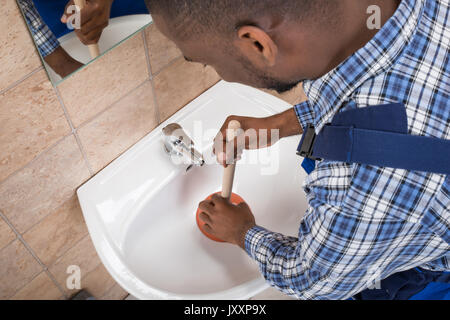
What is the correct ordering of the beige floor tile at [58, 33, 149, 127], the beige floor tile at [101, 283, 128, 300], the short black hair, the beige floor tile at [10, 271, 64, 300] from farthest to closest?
the beige floor tile at [101, 283, 128, 300]
the beige floor tile at [10, 271, 64, 300]
the beige floor tile at [58, 33, 149, 127]
the short black hair

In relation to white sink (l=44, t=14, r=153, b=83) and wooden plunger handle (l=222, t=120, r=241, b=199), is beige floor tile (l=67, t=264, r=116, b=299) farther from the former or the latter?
white sink (l=44, t=14, r=153, b=83)

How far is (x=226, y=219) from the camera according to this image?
30.8 inches

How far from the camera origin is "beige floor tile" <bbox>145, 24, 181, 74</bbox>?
2.28 ft

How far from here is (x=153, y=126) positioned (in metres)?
0.87

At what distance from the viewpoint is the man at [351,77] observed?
44cm

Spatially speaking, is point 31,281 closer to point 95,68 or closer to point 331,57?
point 95,68

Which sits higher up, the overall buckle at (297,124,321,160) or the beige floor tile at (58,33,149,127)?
the beige floor tile at (58,33,149,127)

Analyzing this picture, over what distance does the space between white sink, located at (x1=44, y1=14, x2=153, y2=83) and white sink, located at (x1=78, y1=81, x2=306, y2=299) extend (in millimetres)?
271

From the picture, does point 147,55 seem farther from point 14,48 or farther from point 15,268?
point 15,268

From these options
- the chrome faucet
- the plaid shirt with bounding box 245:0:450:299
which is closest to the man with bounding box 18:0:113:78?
the chrome faucet

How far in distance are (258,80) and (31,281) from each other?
760 mm

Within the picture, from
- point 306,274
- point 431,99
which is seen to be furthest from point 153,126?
point 431,99

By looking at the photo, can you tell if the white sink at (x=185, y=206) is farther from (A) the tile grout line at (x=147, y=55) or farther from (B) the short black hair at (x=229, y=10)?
(B) the short black hair at (x=229, y=10)

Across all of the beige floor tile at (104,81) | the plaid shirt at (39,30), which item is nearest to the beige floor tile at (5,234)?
the beige floor tile at (104,81)
